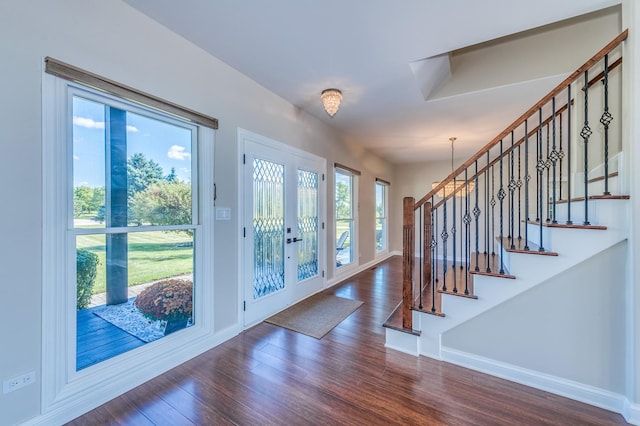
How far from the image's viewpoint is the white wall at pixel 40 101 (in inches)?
55.4

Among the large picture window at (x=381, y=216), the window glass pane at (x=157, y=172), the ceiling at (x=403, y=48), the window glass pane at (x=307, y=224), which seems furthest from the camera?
the large picture window at (x=381, y=216)

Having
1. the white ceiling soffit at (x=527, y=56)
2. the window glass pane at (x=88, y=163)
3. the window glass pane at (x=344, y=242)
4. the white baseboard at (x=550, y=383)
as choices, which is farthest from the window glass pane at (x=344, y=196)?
the window glass pane at (x=88, y=163)

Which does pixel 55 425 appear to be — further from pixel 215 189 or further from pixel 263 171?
pixel 263 171

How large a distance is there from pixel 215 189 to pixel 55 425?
188 centimetres

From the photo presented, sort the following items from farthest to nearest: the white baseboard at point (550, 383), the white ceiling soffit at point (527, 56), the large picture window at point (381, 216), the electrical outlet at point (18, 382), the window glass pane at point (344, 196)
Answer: the large picture window at point (381, 216), the window glass pane at point (344, 196), the white ceiling soffit at point (527, 56), the white baseboard at point (550, 383), the electrical outlet at point (18, 382)

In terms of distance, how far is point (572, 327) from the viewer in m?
1.80

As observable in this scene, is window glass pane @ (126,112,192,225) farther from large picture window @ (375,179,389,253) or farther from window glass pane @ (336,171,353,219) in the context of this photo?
large picture window @ (375,179,389,253)

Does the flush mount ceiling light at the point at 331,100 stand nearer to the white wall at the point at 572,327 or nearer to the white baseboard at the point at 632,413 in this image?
the white wall at the point at 572,327

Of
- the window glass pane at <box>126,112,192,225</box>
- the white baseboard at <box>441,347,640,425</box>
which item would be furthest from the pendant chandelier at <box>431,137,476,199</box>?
the window glass pane at <box>126,112,192,225</box>

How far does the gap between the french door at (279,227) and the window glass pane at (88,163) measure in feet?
4.06

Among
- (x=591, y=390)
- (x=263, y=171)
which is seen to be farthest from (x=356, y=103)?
(x=591, y=390)

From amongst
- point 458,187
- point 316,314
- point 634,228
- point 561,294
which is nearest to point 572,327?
point 561,294

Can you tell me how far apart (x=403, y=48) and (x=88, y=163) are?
265 centimetres

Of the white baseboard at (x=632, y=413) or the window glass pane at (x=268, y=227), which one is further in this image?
the window glass pane at (x=268, y=227)
